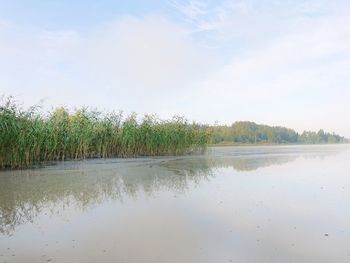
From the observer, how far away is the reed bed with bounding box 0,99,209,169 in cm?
1015

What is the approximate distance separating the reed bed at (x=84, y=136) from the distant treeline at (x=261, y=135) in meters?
25.5

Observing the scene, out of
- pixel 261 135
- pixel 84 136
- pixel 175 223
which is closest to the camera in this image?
pixel 175 223

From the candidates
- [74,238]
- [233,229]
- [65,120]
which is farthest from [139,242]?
[65,120]

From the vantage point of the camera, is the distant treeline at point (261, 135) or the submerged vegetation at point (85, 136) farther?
the distant treeline at point (261, 135)

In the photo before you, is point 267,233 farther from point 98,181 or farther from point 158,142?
point 158,142

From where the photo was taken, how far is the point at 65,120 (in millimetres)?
14000

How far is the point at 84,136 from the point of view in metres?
14.6

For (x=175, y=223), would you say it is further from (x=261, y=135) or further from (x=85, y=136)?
(x=261, y=135)

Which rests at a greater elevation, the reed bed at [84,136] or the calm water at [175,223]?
the reed bed at [84,136]

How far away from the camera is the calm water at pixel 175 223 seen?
2.83 metres

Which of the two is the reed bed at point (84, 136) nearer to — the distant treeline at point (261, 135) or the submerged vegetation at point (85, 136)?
the submerged vegetation at point (85, 136)

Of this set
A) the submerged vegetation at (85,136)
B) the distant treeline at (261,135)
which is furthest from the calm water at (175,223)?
the distant treeline at (261,135)

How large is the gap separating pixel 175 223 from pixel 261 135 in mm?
61162

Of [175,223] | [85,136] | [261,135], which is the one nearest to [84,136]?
[85,136]
